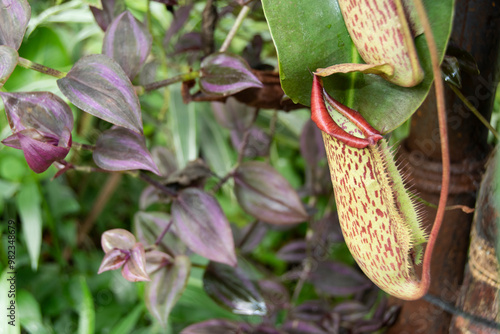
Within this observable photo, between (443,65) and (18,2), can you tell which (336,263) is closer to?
(443,65)

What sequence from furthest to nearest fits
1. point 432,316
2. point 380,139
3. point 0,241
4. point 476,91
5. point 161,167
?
point 0,241
point 161,167
point 432,316
point 476,91
point 380,139

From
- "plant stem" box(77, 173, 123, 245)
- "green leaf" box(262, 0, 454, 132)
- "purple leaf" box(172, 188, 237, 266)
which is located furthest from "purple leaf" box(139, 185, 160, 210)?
"plant stem" box(77, 173, 123, 245)

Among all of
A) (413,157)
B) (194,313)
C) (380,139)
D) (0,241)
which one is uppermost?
(380,139)

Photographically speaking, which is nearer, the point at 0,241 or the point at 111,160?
the point at 111,160

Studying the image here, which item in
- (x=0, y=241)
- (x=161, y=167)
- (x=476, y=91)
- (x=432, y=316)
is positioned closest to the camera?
(x=476, y=91)

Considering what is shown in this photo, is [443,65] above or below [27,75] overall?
above

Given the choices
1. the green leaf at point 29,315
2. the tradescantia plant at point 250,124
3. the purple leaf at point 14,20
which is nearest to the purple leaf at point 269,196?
the tradescantia plant at point 250,124

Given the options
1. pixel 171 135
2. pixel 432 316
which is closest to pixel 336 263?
pixel 432 316

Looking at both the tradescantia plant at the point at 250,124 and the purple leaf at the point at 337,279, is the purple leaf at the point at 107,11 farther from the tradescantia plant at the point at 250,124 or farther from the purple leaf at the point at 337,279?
the purple leaf at the point at 337,279
